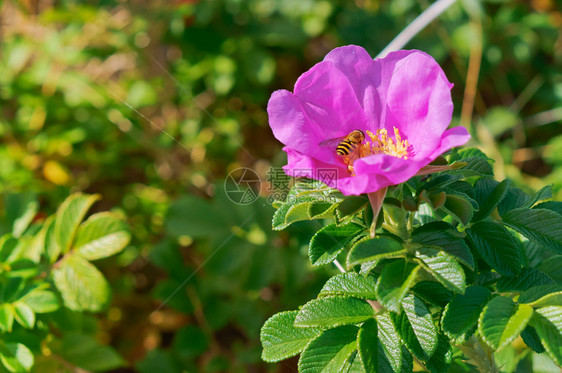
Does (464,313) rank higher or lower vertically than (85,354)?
higher

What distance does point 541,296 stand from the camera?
0.75 meters

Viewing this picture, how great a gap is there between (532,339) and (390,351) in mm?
196

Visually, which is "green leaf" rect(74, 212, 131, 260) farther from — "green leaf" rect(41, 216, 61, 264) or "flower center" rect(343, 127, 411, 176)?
"flower center" rect(343, 127, 411, 176)

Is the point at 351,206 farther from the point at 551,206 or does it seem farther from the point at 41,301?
the point at 41,301

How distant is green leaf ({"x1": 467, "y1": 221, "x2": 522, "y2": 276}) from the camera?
2.51 feet

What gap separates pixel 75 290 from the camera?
3.93 ft

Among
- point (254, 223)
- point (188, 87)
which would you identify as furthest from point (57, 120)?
point (254, 223)

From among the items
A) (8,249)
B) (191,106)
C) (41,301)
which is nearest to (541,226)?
(41,301)

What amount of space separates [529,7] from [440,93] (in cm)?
229

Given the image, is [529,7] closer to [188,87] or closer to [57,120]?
[188,87]

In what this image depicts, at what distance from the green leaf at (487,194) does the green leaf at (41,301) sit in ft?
2.59

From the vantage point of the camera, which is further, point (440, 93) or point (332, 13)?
point (332, 13)

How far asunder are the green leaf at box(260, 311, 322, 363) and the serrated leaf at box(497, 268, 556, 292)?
28cm

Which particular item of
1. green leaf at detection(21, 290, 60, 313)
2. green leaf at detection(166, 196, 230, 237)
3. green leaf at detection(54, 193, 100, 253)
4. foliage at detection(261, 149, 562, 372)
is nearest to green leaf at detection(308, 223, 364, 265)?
foliage at detection(261, 149, 562, 372)
